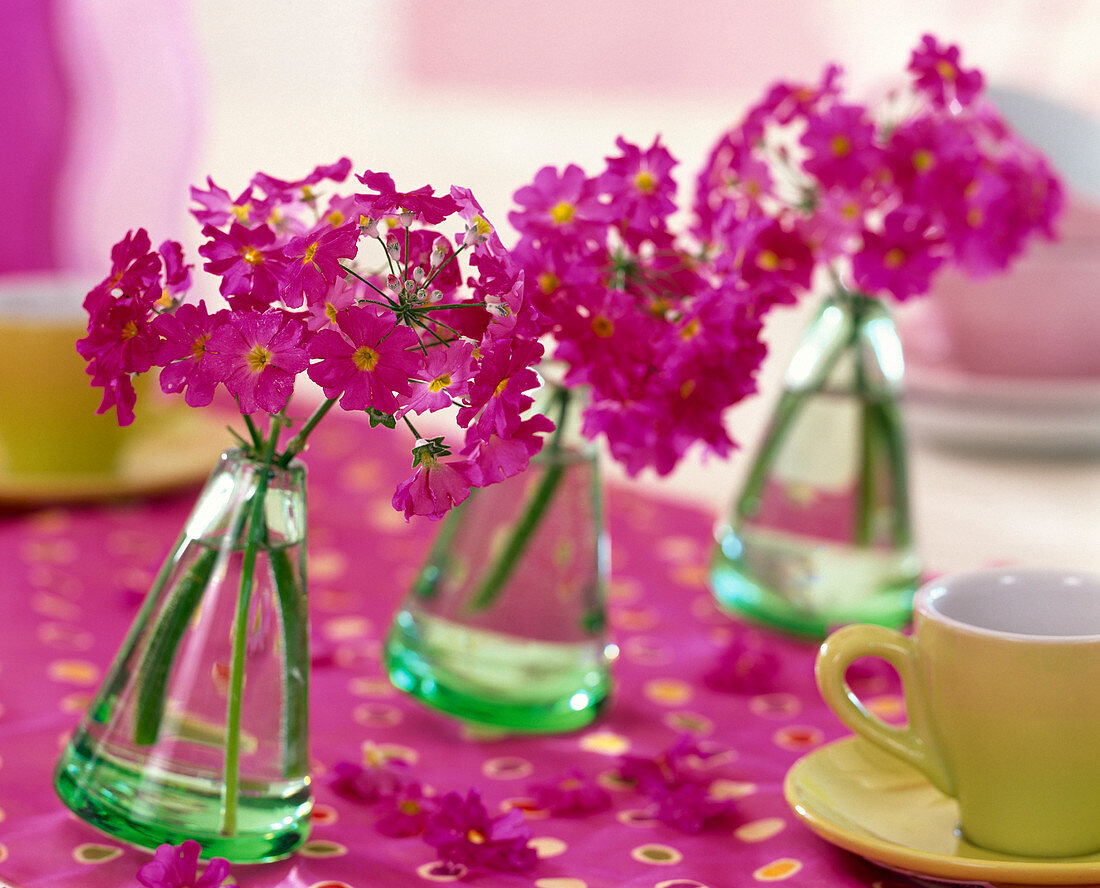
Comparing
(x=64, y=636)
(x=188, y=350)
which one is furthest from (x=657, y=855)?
(x=64, y=636)

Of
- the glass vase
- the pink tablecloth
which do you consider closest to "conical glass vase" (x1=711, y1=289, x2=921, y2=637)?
the pink tablecloth

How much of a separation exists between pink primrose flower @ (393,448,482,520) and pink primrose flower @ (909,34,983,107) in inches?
13.4

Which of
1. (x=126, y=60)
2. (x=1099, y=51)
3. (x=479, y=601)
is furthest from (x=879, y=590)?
(x=1099, y=51)

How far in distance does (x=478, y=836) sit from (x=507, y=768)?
7 centimetres

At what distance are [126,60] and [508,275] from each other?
1386mm

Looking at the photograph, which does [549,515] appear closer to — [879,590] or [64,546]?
[879,590]

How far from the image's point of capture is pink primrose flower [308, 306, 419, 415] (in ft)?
1.30

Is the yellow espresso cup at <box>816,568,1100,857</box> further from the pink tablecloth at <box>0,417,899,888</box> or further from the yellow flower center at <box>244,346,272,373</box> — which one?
the yellow flower center at <box>244,346,272,373</box>

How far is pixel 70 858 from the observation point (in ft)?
1.54

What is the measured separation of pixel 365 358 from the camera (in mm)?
400

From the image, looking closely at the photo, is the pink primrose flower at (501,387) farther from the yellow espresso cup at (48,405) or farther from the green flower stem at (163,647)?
the yellow espresso cup at (48,405)

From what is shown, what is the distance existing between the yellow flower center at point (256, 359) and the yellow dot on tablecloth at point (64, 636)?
330mm

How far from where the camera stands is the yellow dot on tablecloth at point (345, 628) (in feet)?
2.37

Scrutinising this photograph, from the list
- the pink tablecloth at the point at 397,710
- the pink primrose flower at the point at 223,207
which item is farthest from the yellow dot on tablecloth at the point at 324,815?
the pink primrose flower at the point at 223,207
